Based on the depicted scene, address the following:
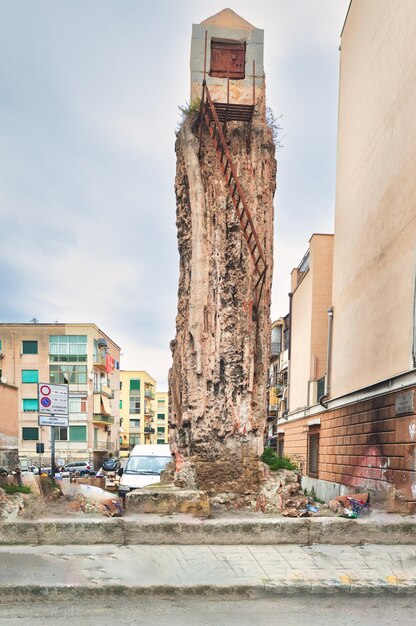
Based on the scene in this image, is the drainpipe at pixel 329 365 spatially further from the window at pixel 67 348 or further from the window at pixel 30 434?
the window at pixel 30 434

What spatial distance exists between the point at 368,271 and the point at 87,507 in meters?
9.68

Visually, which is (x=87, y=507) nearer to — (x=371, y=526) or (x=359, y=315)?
(x=371, y=526)

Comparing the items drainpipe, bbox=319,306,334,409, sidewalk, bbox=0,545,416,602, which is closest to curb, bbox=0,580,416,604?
sidewalk, bbox=0,545,416,602

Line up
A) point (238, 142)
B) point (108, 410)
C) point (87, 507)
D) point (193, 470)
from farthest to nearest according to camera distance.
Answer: point (108, 410), point (238, 142), point (193, 470), point (87, 507)

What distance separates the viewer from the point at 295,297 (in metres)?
27.2

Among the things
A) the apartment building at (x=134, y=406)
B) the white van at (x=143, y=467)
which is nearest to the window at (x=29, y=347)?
the apartment building at (x=134, y=406)

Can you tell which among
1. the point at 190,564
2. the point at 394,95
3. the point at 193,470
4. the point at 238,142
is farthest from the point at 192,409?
the point at 394,95

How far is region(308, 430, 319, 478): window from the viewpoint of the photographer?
66.9ft

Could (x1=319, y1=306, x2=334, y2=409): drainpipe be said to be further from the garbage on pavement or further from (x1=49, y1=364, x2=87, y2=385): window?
(x1=49, y1=364, x2=87, y2=385): window

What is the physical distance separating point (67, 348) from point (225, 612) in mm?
48880

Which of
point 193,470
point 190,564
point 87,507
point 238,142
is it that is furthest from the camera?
point 238,142

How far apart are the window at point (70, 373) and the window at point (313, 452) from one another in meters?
34.4

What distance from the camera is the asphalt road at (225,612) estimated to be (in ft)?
15.9

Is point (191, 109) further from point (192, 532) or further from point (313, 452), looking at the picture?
point (313, 452)
